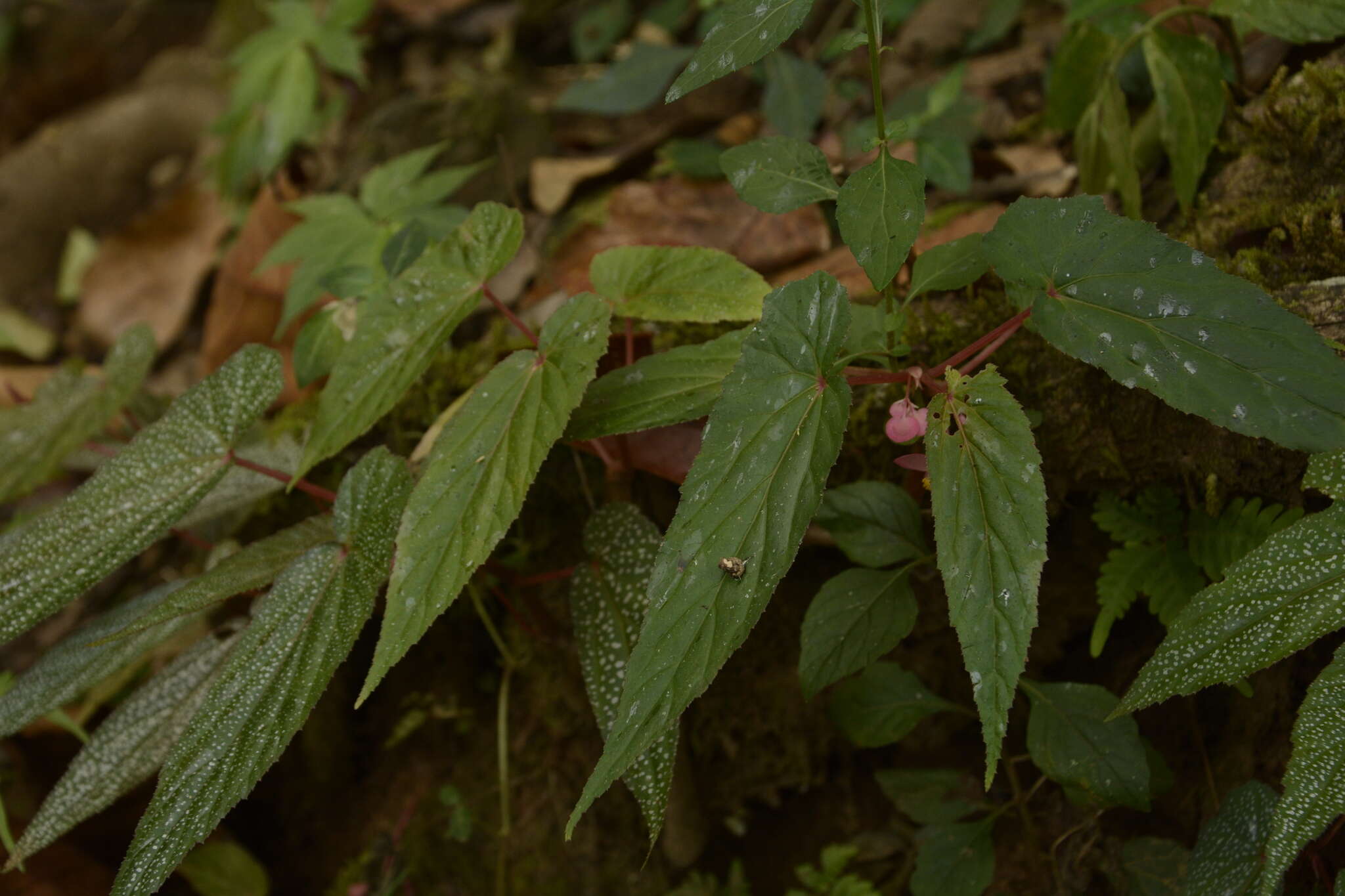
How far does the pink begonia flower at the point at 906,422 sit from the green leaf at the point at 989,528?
0.11 metres

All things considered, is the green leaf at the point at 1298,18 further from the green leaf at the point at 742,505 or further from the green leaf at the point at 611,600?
the green leaf at the point at 611,600

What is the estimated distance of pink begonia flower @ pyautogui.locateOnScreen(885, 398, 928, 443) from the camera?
1.16 metres

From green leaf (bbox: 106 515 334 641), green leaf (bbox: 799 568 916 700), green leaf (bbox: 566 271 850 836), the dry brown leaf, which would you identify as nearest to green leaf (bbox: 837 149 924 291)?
green leaf (bbox: 566 271 850 836)

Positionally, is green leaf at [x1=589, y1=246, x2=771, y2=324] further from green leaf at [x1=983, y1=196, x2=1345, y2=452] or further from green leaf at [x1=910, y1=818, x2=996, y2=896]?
green leaf at [x1=910, y1=818, x2=996, y2=896]

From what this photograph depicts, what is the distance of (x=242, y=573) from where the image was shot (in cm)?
134

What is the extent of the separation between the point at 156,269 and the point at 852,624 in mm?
2972

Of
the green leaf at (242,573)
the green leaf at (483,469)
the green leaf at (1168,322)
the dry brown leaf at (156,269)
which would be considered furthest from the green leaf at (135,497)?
the dry brown leaf at (156,269)

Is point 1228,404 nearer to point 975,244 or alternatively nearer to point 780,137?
point 975,244

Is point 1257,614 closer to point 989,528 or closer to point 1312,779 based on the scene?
point 1312,779

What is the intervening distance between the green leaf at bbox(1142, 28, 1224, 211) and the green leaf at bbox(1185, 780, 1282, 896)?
940mm

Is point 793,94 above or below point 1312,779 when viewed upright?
above

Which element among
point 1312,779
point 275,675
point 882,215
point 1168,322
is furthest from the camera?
point 275,675

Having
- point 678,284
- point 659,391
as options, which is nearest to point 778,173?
point 678,284

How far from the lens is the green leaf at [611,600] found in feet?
4.29
